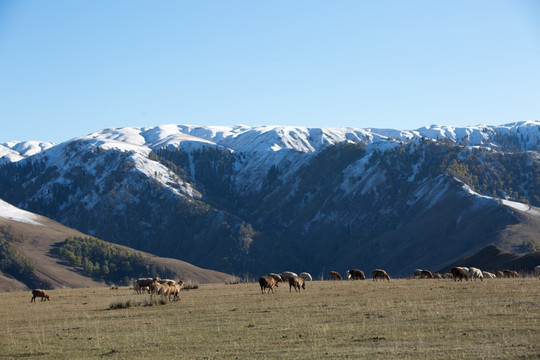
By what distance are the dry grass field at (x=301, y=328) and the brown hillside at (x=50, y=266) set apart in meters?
110

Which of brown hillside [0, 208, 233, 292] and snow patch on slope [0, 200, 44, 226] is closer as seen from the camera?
brown hillside [0, 208, 233, 292]

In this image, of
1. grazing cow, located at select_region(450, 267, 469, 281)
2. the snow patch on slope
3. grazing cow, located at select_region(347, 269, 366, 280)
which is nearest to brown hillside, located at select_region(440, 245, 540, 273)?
grazing cow, located at select_region(347, 269, 366, 280)

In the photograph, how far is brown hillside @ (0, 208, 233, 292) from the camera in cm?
14412

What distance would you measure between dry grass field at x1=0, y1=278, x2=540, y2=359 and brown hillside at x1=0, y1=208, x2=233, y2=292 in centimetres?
11029

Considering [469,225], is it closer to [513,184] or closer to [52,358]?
[513,184]

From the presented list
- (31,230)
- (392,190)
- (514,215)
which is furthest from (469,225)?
(31,230)

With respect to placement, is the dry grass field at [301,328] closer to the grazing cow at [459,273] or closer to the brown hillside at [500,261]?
the grazing cow at [459,273]

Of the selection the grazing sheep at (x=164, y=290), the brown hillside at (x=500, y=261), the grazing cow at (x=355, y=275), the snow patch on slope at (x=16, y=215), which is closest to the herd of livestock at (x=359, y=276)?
the grazing cow at (x=355, y=275)

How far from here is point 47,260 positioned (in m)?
157

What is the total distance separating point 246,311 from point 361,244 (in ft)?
516

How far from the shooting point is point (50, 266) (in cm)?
15362

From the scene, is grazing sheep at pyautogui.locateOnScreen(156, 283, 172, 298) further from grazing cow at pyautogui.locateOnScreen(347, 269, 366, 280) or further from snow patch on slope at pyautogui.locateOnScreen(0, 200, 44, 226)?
snow patch on slope at pyautogui.locateOnScreen(0, 200, 44, 226)

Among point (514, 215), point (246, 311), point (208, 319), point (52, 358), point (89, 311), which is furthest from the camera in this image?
point (514, 215)

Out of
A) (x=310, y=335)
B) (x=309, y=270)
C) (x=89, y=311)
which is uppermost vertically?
(x=310, y=335)
